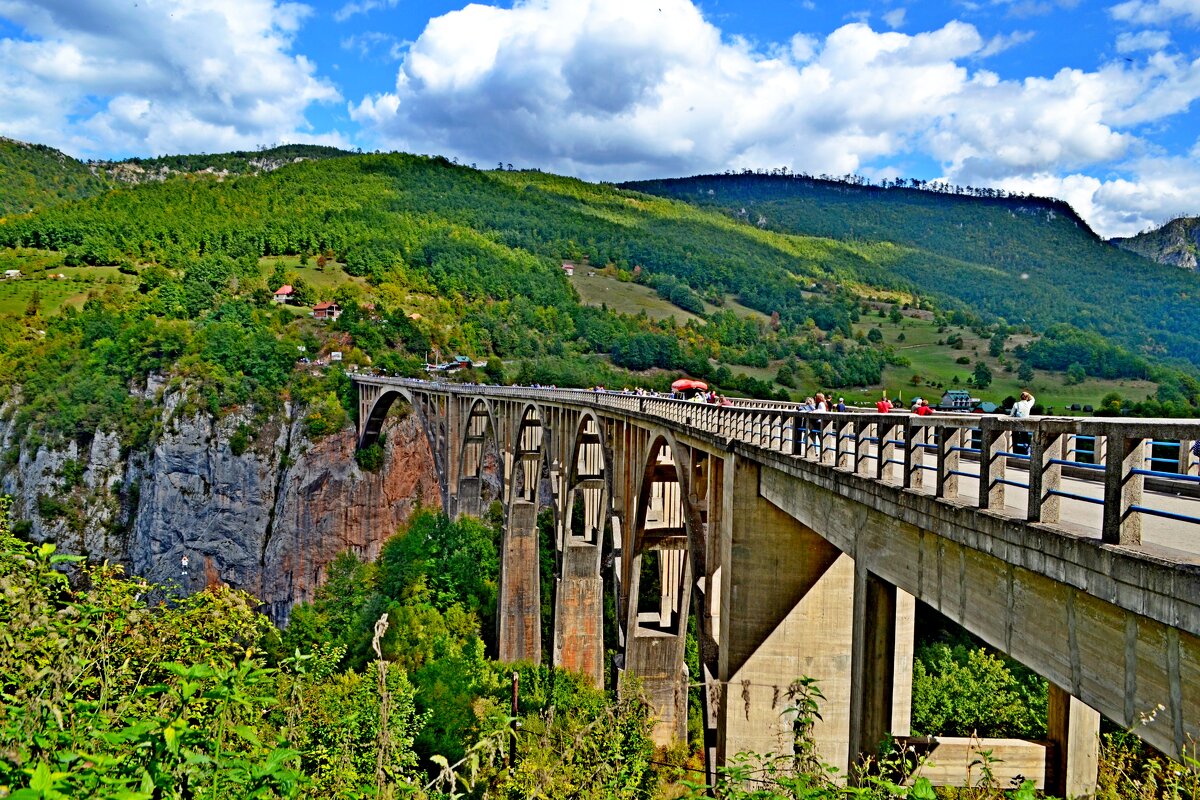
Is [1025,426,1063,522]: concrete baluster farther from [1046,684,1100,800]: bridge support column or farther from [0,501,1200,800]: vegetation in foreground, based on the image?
[1046,684,1100,800]: bridge support column

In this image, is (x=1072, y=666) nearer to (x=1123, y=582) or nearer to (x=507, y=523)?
(x=1123, y=582)

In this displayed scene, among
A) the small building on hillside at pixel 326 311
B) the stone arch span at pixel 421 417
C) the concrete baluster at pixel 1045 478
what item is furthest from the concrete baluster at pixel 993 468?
the small building on hillside at pixel 326 311

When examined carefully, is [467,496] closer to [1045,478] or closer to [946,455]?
[946,455]

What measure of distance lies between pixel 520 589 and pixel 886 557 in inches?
1392

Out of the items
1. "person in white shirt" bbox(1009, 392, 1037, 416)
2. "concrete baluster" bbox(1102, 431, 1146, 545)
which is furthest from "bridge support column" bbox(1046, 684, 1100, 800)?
"concrete baluster" bbox(1102, 431, 1146, 545)

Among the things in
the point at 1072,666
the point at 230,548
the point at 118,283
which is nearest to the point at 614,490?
the point at 1072,666

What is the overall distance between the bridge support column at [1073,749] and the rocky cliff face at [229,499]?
66997 millimetres

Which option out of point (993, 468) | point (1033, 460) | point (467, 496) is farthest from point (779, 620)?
point (467, 496)

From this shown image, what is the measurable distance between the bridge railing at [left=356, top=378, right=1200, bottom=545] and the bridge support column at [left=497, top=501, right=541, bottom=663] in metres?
28.9

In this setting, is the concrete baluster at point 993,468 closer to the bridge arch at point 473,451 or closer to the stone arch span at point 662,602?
the stone arch span at point 662,602

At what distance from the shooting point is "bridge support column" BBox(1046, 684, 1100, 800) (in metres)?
9.25

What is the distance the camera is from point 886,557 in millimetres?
9133

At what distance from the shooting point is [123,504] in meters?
74.9

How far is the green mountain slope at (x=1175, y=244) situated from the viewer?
614 ft
